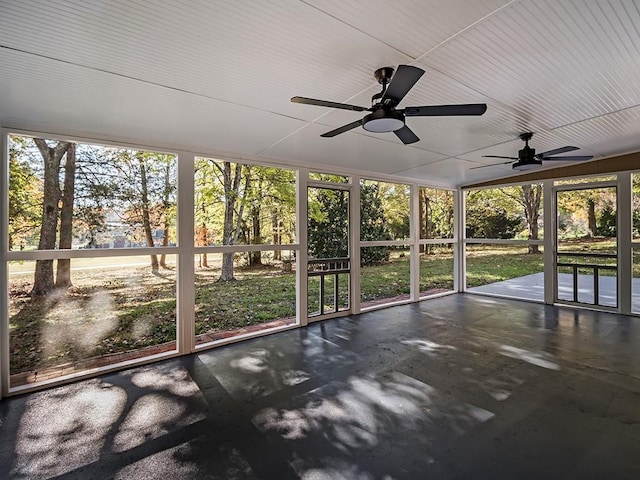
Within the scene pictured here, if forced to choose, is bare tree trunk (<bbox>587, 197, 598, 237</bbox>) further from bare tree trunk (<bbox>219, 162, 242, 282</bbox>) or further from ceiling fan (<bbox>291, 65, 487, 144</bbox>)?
bare tree trunk (<bbox>219, 162, 242, 282</bbox>)

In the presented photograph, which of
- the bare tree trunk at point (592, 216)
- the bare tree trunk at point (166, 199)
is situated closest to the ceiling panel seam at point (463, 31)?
the bare tree trunk at point (166, 199)

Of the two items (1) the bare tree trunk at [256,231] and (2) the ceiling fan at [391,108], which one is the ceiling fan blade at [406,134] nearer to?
(2) the ceiling fan at [391,108]

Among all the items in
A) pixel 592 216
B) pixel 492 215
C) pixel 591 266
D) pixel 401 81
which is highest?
pixel 401 81

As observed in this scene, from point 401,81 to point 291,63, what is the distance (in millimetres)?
832

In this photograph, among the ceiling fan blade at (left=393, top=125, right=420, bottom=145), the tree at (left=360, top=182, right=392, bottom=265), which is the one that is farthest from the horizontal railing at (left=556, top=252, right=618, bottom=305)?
the ceiling fan blade at (left=393, top=125, right=420, bottom=145)

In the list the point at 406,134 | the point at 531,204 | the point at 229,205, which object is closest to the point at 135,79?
the point at 406,134

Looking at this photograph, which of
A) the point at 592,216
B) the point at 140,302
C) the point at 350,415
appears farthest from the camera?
the point at 592,216

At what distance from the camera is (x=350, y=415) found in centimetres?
256

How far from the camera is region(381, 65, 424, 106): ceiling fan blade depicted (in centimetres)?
189

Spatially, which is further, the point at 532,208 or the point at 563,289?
the point at 532,208

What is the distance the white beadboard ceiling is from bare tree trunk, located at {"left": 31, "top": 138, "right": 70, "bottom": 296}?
2.59 feet

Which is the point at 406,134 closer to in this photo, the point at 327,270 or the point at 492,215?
the point at 327,270

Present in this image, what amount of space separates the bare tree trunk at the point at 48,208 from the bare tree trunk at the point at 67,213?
0.06m

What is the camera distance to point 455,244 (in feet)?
25.7
